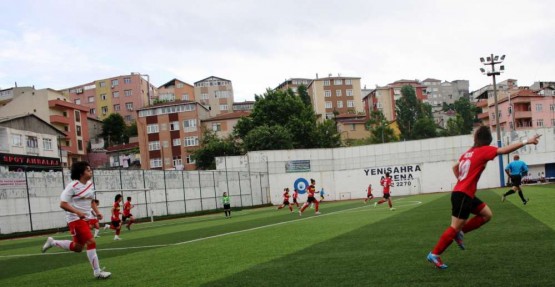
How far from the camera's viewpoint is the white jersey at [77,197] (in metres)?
8.80

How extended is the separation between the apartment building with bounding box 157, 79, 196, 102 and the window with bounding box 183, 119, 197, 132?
3037cm

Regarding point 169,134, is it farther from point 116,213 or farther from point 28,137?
point 116,213

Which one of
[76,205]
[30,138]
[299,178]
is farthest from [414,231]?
[30,138]

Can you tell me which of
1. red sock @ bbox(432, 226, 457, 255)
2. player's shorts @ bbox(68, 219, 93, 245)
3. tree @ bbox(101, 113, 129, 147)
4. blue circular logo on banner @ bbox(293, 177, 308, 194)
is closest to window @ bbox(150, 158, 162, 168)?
tree @ bbox(101, 113, 129, 147)

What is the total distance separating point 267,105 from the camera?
74.6 meters

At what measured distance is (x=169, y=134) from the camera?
8906cm

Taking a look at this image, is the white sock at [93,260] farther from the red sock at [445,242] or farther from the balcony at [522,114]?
the balcony at [522,114]

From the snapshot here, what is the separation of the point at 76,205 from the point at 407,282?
18.6 feet

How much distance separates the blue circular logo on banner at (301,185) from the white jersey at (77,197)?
50.6m

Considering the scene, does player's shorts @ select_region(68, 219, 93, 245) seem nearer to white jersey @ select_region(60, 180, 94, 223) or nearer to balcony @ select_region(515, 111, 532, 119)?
white jersey @ select_region(60, 180, 94, 223)

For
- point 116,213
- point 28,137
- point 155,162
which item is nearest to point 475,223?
point 116,213

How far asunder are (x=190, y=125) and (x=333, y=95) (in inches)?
1507

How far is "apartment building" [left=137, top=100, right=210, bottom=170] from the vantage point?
291 ft

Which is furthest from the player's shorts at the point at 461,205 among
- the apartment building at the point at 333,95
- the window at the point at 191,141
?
the apartment building at the point at 333,95
